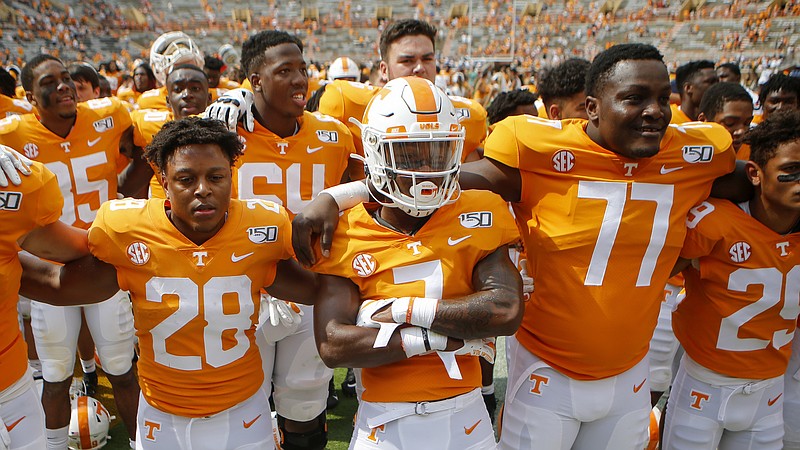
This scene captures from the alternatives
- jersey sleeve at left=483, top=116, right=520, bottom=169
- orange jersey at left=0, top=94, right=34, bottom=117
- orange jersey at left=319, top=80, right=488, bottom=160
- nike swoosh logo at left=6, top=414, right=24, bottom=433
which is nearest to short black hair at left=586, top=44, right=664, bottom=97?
jersey sleeve at left=483, top=116, right=520, bottom=169

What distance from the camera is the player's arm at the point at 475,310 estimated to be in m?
2.06

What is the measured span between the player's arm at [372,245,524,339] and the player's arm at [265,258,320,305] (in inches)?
18.3

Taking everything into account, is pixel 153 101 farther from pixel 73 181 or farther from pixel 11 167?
pixel 11 167

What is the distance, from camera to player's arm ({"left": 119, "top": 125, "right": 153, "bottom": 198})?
4.21m

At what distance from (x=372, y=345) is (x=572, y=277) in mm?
888

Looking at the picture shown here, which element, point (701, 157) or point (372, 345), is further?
point (701, 157)

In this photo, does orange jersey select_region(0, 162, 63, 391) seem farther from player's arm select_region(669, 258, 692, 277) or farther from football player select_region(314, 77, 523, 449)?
player's arm select_region(669, 258, 692, 277)

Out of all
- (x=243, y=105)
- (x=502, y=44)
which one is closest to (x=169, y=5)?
(x=502, y=44)

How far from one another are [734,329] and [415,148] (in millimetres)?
1649

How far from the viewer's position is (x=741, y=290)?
2.69 meters

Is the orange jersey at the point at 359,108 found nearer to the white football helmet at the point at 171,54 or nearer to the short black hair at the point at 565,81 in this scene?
the short black hair at the point at 565,81

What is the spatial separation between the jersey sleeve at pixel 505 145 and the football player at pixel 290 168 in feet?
3.69

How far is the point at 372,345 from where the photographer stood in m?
2.08

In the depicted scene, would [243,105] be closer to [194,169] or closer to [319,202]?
[194,169]
